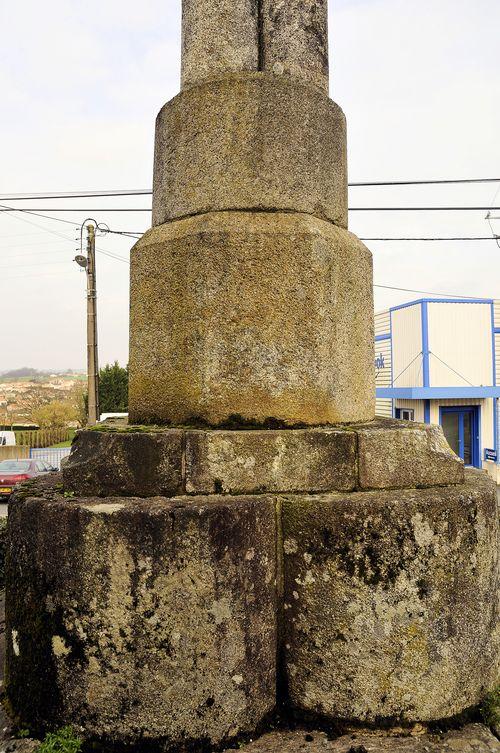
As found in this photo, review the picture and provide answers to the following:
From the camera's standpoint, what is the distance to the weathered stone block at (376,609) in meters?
2.15

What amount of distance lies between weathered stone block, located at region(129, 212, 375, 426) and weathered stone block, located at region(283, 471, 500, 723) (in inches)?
22.0

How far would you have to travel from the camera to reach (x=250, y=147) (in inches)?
109

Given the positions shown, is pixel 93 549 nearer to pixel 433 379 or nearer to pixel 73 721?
pixel 73 721

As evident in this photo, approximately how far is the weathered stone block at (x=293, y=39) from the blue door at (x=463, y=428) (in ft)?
53.7

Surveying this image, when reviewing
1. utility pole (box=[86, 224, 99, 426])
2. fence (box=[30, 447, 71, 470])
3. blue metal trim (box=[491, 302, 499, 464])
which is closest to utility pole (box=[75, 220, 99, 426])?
utility pole (box=[86, 224, 99, 426])

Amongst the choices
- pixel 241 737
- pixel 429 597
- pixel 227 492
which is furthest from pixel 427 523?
pixel 241 737

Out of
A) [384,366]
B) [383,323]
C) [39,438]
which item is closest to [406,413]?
[384,366]

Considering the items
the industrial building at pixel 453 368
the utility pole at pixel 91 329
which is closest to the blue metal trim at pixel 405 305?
the industrial building at pixel 453 368

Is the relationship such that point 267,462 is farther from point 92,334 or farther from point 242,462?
point 92,334

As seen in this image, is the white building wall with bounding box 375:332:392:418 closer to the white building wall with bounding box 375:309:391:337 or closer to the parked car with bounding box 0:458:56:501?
the white building wall with bounding box 375:309:391:337

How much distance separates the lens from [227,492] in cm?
233

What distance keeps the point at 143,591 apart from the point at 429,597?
43.3 inches

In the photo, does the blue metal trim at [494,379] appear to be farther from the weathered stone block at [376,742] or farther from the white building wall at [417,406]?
the weathered stone block at [376,742]

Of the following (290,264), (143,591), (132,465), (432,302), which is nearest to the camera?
(143,591)
